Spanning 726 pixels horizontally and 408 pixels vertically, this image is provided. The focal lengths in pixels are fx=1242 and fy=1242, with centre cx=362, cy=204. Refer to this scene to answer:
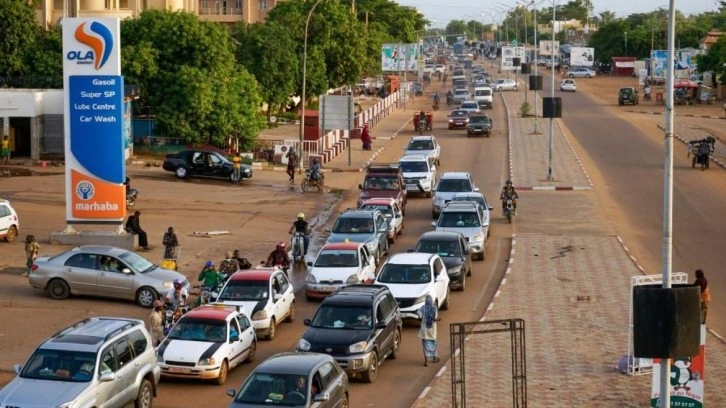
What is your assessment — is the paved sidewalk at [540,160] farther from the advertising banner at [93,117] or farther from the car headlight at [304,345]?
the car headlight at [304,345]

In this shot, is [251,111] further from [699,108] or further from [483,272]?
[699,108]

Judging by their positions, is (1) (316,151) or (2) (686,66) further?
(2) (686,66)

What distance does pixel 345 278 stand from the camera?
28922 millimetres

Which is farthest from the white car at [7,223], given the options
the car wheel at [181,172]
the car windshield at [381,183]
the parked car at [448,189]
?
the car wheel at [181,172]

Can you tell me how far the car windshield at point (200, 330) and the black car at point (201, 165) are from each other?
2961cm

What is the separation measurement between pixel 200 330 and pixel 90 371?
12.7ft

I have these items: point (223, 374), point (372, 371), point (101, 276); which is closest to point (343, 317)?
point (372, 371)

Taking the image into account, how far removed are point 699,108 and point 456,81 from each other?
30665 mm

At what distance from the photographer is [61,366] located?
59.4ft

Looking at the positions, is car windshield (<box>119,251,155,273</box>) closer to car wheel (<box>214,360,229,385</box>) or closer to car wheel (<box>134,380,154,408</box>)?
car wheel (<box>214,360,229,385</box>)

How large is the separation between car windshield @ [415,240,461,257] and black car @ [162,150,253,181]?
21.0 m

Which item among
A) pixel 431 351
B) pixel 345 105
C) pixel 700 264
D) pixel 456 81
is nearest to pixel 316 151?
pixel 345 105

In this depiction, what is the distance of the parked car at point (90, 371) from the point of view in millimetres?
17422

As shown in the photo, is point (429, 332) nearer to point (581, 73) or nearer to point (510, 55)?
point (510, 55)
